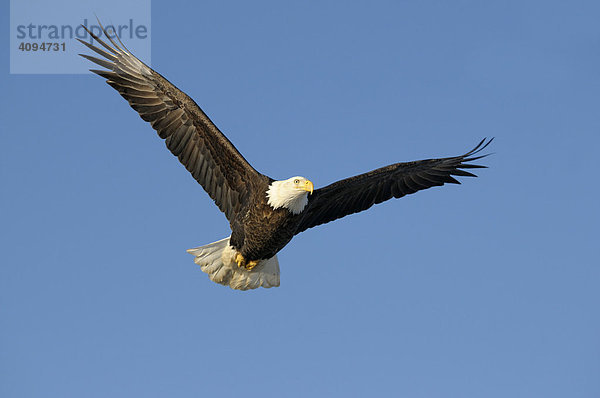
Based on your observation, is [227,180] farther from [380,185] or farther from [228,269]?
[380,185]

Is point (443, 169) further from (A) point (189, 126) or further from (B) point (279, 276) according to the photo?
(A) point (189, 126)

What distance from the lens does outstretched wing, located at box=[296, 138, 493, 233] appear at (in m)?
11.0

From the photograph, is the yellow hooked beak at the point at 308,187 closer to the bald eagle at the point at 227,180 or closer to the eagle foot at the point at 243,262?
the bald eagle at the point at 227,180

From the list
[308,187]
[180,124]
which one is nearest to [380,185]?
[308,187]

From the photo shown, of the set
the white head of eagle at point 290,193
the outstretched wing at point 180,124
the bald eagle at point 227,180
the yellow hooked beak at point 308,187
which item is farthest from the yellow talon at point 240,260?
the yellow hooked beak at point 308,187

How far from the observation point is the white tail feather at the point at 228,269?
441 inches

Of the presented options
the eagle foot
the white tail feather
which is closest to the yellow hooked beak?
the eagle foot

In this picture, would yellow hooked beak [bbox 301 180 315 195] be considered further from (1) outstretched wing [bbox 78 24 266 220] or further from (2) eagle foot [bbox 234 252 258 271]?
(2) eagle foot [bbox 234 252 258 271]

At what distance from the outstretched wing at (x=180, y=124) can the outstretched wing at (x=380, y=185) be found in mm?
1008

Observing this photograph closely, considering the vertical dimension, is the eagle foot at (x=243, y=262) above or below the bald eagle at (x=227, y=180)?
below

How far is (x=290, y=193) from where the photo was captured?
9922 mm

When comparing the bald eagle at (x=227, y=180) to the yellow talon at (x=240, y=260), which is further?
the yellow talon at (x=240, y=260)

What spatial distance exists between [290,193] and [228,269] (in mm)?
1796

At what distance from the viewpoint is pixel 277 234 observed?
33.6ft
